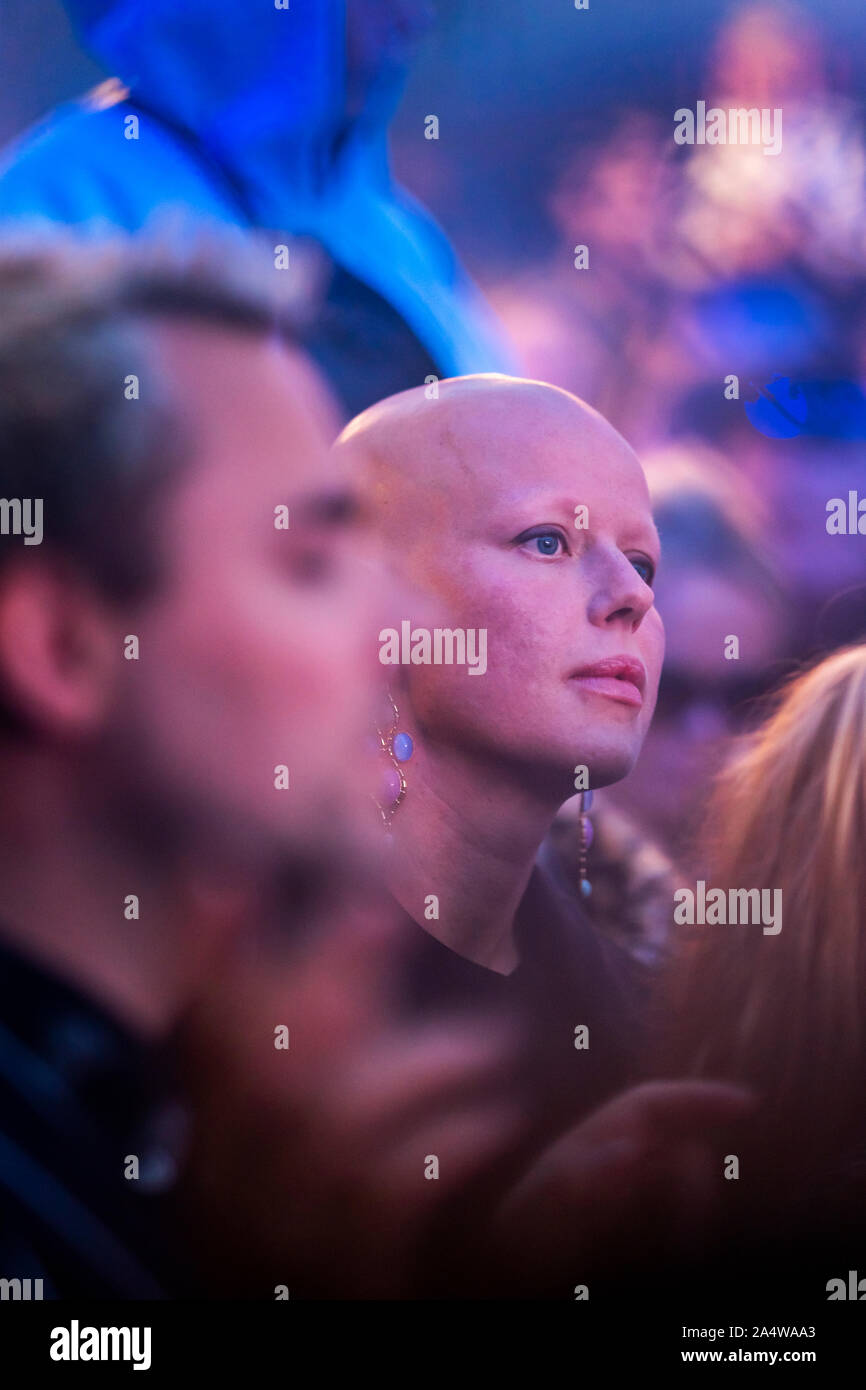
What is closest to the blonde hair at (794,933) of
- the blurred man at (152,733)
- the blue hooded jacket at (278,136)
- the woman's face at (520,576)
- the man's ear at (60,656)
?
the woman's face at (520,576)

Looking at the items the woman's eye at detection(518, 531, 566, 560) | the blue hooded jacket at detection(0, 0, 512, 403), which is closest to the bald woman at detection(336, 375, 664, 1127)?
the woman's eye at detection(518, 531, 566, 560)

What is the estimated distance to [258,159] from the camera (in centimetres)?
228

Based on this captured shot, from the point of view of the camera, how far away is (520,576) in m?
2.17

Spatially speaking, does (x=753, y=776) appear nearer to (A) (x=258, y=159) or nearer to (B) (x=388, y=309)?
(B) (x=388, y=309)

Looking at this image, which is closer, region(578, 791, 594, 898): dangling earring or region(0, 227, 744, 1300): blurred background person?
region(0, 227, 744, 1300): blurred background person

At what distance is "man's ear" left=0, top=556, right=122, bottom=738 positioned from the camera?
2.13 metres

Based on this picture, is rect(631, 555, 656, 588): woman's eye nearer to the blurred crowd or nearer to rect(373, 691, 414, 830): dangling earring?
the blurred crowd

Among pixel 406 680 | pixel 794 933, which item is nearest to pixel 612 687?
pixel 406 680

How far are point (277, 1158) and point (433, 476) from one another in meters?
1.27

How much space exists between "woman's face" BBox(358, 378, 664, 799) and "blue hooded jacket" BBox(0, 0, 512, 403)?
7.6 inches

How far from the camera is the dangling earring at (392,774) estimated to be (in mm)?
2188

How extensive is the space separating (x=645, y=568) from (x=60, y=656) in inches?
42.2

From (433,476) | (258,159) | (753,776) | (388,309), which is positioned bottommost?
A: (753,776)

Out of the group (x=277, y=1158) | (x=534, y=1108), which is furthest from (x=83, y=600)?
(x=534, y=1108)
